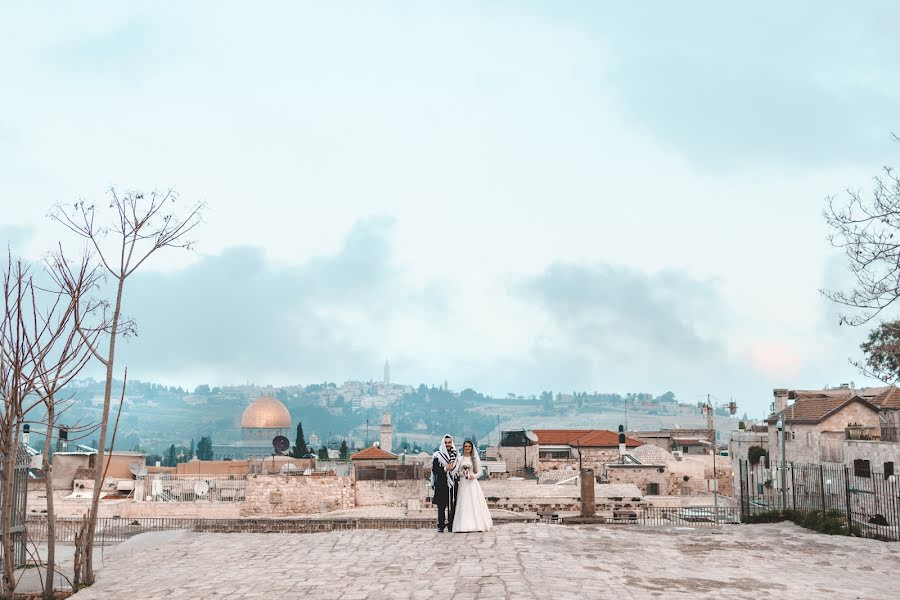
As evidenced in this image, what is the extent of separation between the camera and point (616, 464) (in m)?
54.9

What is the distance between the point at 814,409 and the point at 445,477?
36491 millimetres

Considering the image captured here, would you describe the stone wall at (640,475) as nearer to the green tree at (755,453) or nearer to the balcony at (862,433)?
the green tree at (755,453)

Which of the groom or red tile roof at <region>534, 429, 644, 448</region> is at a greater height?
the groom

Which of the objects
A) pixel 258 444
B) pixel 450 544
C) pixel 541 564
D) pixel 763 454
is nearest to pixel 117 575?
pixel 450 544

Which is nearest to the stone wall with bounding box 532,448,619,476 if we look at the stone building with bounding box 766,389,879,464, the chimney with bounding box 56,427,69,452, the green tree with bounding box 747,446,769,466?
the green tree with bounding box 747,446,769,466

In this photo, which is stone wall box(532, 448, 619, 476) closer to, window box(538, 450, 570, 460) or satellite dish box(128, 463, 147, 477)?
window box(538, 450, 570, 460)

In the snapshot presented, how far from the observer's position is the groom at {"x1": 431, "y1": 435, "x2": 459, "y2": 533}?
56.1ft

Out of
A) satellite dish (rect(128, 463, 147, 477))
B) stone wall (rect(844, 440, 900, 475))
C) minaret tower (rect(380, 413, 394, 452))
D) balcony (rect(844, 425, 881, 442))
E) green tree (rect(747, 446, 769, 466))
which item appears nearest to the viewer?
stone wall (rect(844, 440, 900, 475))

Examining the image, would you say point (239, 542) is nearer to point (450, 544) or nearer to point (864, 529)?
point (450, 544)

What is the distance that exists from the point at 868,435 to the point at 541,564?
29013 mm

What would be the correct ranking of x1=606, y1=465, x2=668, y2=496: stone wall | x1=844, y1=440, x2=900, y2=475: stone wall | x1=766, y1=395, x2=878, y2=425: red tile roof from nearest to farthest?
x1=844, y1=440, x2=900, y2=475: stone wall < x1=766, y1=395, x2=878, y2=425: red tile roof < x1=606, y1=465, x2=668, y2=496: stone wall

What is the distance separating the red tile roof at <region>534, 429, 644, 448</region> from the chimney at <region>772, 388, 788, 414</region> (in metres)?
11.7

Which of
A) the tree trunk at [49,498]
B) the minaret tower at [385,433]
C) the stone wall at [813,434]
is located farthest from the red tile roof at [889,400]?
the minaret tower at [385,433]

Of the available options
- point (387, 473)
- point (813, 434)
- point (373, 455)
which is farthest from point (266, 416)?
point (813, 434)
